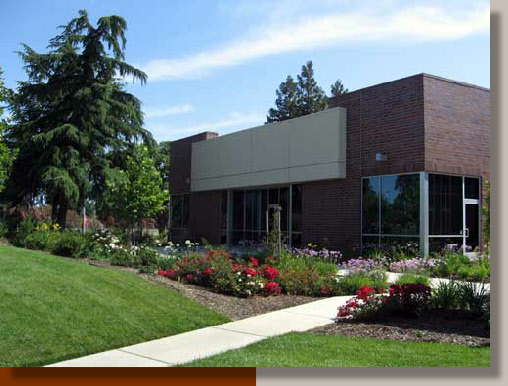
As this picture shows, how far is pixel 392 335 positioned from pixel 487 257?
8.82 meters

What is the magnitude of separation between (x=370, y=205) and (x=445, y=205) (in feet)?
7.79

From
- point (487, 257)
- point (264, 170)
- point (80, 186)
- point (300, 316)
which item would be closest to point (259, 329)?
point (300, 316)

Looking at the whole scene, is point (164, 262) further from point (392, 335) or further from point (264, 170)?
point (264, 170)

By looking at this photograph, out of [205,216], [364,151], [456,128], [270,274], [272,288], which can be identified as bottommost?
[272,288]

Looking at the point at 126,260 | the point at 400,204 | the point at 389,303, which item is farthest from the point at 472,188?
the point at 126,260

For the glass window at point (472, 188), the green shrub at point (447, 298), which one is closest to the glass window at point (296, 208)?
the glass window at point (472, 188)

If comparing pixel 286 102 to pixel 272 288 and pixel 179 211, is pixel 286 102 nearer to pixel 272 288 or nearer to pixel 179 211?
pixel 179 211

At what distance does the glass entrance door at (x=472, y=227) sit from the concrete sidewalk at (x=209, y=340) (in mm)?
9158

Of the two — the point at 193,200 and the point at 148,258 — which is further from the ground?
the point at 193,200

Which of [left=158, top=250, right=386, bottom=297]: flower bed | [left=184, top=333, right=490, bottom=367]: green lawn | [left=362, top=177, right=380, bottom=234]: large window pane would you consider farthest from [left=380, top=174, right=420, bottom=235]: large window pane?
[left=184, top=333, right=490, bottom=367]: green lawn

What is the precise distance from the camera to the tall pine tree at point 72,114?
23156 mm

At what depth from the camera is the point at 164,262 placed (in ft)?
42.8

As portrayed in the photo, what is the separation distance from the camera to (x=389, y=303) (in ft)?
27.0

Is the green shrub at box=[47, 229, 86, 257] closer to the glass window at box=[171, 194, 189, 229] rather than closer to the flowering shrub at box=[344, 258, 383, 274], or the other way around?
the flowering shrub at box=[344, 258, 383, 274]
